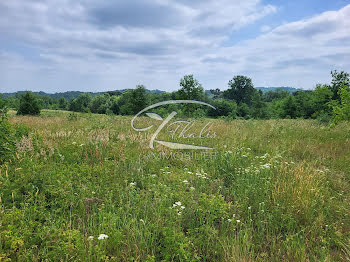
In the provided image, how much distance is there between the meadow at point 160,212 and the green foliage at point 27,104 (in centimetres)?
3008

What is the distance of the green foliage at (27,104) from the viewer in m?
30.2

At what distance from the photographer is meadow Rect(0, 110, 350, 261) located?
2455 mm

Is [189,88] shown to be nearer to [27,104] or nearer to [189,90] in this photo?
[189,90]

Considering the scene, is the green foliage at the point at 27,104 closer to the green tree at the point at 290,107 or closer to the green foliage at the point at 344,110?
the green foliage at the point at 344,110

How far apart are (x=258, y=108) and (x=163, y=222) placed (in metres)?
60.7

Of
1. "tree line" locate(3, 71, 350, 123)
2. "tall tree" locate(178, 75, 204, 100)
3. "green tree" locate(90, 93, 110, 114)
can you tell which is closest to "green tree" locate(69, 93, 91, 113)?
"tree line" locate(3, 71, 350, 123)

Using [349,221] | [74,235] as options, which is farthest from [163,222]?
[349,221]

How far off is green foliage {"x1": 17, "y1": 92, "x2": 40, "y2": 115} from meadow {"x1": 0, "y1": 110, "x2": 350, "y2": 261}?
30.1m

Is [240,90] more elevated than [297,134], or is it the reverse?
[240,90]

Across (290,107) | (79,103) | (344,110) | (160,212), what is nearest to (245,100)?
(290,107)

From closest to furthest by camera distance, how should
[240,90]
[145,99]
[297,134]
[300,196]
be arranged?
1. [300,196]
2. [297,134]
3. [145,99]
4. [240,90]

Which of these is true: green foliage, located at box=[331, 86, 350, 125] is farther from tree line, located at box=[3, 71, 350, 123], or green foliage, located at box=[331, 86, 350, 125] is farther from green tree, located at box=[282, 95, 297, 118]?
green tree, located at box=[282, 95, 297, 118]

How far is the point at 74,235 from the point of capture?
7.75 ft

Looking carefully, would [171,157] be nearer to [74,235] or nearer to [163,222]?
[163,222]
